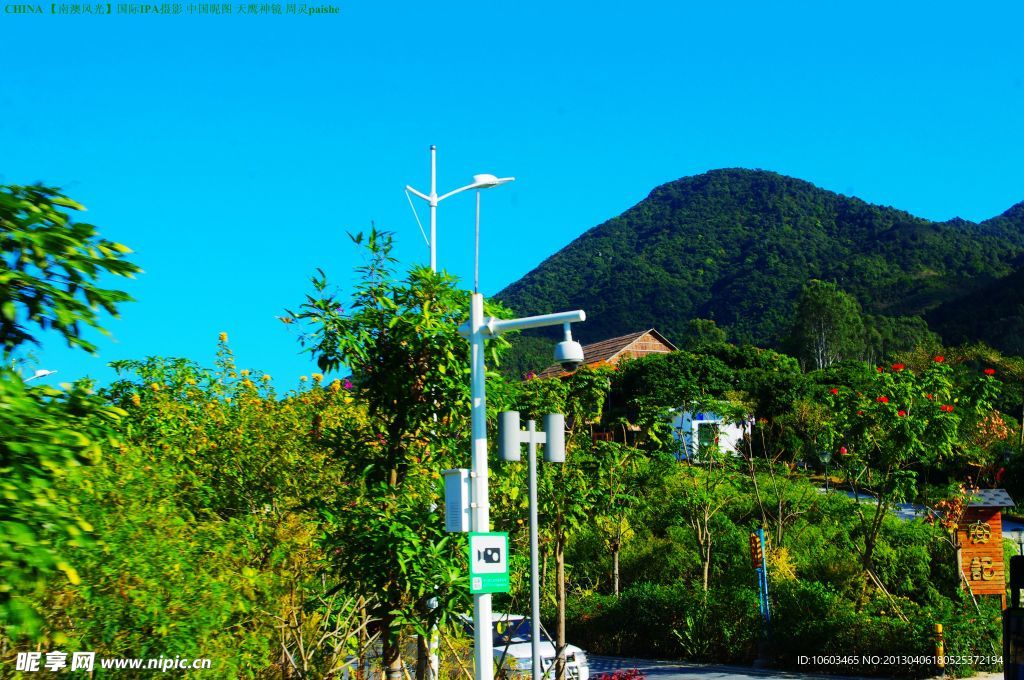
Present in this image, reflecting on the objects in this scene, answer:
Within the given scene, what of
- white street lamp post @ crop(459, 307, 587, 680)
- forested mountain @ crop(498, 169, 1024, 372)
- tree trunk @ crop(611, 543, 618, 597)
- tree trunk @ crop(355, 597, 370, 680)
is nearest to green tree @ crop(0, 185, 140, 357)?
white street lamp post @ crop(459, 307, 587, 680)

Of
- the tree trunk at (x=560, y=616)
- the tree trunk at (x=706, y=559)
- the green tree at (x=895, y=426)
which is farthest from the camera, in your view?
the tree trunk at (x=706, y=559)

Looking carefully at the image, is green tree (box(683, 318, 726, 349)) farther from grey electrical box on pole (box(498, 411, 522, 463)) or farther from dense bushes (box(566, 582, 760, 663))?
grey electrical box on pole (box(498, 411, 522, 463))

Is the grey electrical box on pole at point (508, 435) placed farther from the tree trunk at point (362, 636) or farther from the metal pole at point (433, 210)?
the metal pole at point (433, 210)

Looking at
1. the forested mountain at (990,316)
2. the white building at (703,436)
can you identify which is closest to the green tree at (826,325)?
the forested mountain at (990,316)

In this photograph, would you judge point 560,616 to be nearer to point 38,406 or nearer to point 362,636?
point 362,636

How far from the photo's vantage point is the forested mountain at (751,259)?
10931 centimetres

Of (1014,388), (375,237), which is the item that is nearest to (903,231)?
(1014,388)

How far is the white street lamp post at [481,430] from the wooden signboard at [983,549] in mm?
10893

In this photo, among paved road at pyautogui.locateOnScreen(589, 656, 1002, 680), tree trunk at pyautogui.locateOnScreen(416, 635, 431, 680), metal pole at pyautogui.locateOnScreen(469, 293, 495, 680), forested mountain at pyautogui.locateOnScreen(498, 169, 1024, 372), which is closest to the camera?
metal pole at pyautogui.locateOnScreen(469, 293, 495, 680)

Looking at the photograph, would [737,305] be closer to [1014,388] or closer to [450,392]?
[1014,388]

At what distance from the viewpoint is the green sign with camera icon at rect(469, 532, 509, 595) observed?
335 inches

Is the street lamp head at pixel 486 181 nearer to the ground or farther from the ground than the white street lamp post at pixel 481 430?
farther from the ground

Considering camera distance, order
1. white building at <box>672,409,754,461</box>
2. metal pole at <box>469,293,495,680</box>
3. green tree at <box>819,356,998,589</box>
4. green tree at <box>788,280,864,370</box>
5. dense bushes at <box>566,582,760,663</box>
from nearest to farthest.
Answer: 1. metal pole at <box>469,293,495,680</box>
2. green tree at <box>819,356,998,589</box>
3. dense bushes at <box>566,582,760,663</box>
4. white building at <box>672,409,754,461</box>
5. green tree at <box>788,280,864,370</box>

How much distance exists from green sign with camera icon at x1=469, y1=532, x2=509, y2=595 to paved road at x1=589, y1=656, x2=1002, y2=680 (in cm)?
1050
